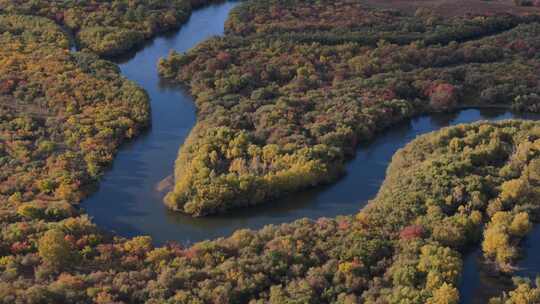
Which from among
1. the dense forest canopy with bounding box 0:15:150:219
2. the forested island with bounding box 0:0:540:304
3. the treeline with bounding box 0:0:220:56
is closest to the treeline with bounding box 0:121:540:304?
the forested island with bounding box 0:0:540:304

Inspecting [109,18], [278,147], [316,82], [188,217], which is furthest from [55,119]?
[109,18]

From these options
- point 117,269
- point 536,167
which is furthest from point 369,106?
point 117,269

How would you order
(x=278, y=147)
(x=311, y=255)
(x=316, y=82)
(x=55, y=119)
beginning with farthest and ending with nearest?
(x=316, y=82) < (x=55, y=119) < (x=278, y=147) < (x=311, y=255)

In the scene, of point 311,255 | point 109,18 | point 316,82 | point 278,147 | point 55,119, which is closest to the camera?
point 311,255

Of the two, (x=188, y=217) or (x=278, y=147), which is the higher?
(x=278, y=147)

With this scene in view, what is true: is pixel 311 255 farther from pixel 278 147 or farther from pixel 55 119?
pixel 55 119

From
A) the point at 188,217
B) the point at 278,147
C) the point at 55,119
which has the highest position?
the point at 55,119

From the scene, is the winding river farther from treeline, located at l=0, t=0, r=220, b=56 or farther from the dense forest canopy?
treeline, located at l=0, t=0, r=220, b=56

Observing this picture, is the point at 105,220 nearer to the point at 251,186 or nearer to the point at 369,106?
the point at 251,186
